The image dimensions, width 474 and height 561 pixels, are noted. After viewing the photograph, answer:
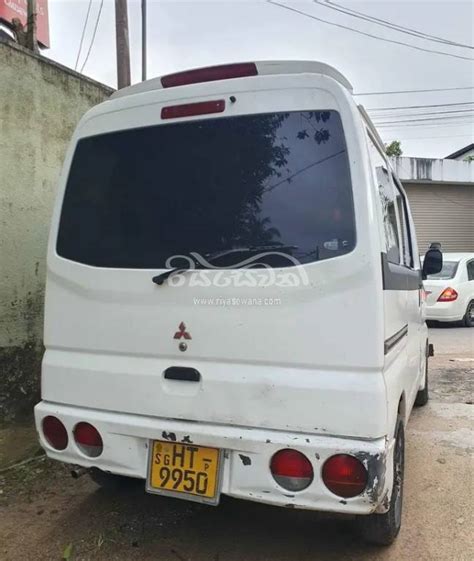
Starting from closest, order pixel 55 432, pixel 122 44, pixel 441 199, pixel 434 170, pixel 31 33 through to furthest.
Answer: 1. pixel 55 432
2. pixel 31 33
3. pixel 122 44
4. pixel 434 170
5. pixel 441 199

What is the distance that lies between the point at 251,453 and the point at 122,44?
19.5ft

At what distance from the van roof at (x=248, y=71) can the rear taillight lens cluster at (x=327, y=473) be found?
1622 mm

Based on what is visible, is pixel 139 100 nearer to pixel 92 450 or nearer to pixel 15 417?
pixel 92 450

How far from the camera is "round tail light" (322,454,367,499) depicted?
2.20 meters

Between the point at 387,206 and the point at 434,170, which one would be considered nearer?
the point at 387,206

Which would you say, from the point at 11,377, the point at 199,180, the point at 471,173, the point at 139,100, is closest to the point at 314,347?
the point at 199,180

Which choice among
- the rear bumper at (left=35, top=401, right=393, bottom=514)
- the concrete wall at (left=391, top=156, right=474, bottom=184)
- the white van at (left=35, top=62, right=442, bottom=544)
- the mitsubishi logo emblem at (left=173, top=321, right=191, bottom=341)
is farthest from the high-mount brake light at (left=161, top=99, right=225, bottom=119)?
the concrete wall at (left=391, top=156, right=474, bottom=184)

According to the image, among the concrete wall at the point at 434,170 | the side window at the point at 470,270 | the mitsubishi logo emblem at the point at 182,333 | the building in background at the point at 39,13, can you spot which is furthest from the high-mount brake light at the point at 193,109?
the concrete wall at the point at 434,170

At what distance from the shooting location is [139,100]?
8.95ft

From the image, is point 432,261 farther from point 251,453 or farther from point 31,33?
point 31,33

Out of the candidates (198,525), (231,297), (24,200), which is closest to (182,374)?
(231,297)

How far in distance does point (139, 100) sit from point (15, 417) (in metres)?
2.87

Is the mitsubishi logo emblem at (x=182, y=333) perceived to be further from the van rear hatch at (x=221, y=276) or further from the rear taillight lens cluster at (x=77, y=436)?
the rear taillight lens cluster at (x=77, y=436)

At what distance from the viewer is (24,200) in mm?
4480
